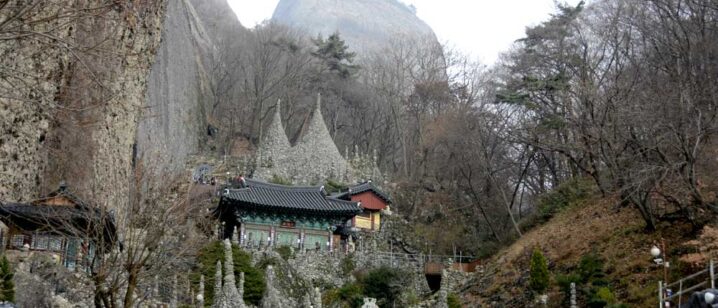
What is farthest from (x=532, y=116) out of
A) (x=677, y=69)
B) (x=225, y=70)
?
(x=225, y=70)

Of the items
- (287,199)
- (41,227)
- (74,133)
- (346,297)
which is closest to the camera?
(41,227)

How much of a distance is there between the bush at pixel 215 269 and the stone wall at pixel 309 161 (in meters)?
14.2

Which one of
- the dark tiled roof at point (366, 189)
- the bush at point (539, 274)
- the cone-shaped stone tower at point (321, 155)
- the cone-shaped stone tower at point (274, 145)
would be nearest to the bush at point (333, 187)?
the cone-shaped stone tower at point (321, 155)

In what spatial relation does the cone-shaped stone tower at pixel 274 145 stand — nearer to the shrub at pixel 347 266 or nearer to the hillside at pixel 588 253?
the shrub at pixel 347 266

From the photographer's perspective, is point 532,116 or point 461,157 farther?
point 461,157

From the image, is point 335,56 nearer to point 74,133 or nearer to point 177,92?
point 177,92

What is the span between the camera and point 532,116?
3291cm

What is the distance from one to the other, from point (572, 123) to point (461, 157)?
1061cm

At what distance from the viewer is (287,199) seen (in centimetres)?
3219

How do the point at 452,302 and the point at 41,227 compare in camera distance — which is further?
the point at 452,302

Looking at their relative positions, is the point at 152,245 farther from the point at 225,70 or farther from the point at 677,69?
the point at 225,70

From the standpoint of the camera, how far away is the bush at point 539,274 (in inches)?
894

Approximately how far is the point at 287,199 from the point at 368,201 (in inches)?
204

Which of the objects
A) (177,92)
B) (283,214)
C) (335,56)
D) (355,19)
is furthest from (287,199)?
(355,19)
